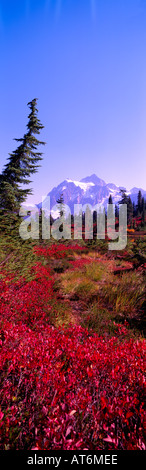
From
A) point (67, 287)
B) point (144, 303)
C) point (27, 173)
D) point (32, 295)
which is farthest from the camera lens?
point (27, 173)

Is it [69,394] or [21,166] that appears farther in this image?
[21,166]

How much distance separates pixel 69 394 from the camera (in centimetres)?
175

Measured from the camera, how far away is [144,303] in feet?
18.2

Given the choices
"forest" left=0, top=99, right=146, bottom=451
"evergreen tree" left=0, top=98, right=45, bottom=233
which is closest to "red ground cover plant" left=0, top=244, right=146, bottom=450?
"forest" left=0, top=99, right=146, bottom=451

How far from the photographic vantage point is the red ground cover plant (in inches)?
56.1

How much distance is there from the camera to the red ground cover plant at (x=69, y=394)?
1426 mm

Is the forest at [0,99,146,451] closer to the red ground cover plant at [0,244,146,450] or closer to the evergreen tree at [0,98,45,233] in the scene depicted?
the red ground cover plant at [0,244,146,450]

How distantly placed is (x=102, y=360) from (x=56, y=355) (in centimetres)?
62

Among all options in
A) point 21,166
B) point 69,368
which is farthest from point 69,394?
point 21,166

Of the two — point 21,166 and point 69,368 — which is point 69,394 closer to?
point 69,368

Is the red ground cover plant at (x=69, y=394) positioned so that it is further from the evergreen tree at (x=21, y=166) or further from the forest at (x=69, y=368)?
the evergreen tree at (x=21, y=166)

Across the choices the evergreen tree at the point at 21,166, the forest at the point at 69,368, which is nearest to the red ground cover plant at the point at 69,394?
the forest at the point at 69,368
